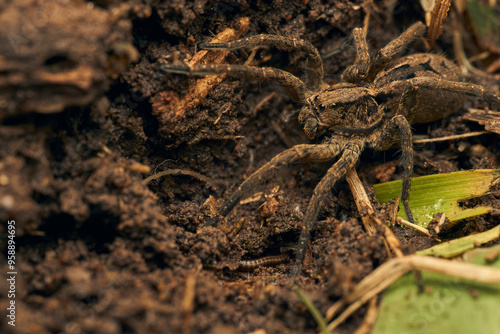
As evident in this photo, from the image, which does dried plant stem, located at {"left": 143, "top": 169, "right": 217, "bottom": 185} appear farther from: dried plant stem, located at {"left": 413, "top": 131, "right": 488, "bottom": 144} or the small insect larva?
dried plant stem, located at {"left": 413, "top": 131, "right": 488, "bottom": 144}

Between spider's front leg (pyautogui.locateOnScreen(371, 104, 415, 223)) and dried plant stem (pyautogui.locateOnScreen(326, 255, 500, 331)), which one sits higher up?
spider's front leg (pyautogui.locateOnScreen(371, 104, 415, 223))

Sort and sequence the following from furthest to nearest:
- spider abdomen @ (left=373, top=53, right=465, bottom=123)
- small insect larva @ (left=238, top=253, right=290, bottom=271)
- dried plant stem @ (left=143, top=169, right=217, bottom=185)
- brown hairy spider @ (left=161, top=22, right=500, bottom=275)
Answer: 1. spider abdomen @ (left=373, top=53, right=465, bottom=123)
2. brown hairy spider @ (left=161, top=22, right=500, bottom=275)
3. dried plant stem @ (left=143, top=169, right=217, bottom=185)
4. small insect larva @ (left=238, top=253, right=290, bottom=271)

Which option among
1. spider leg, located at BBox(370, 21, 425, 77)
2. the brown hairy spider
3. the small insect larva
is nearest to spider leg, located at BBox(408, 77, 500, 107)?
the brown hairy spider

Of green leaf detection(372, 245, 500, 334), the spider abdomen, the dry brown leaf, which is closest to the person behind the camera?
green leaf detection(372, 245, 500, 334)

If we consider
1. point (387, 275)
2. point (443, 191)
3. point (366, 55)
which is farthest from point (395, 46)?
point (387, 275)

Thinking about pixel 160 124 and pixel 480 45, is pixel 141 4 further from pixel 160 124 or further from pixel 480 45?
pixel 480 45

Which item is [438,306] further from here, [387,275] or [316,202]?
[316,202]

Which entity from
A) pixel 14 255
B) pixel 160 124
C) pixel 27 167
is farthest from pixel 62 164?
pixel 160 124
